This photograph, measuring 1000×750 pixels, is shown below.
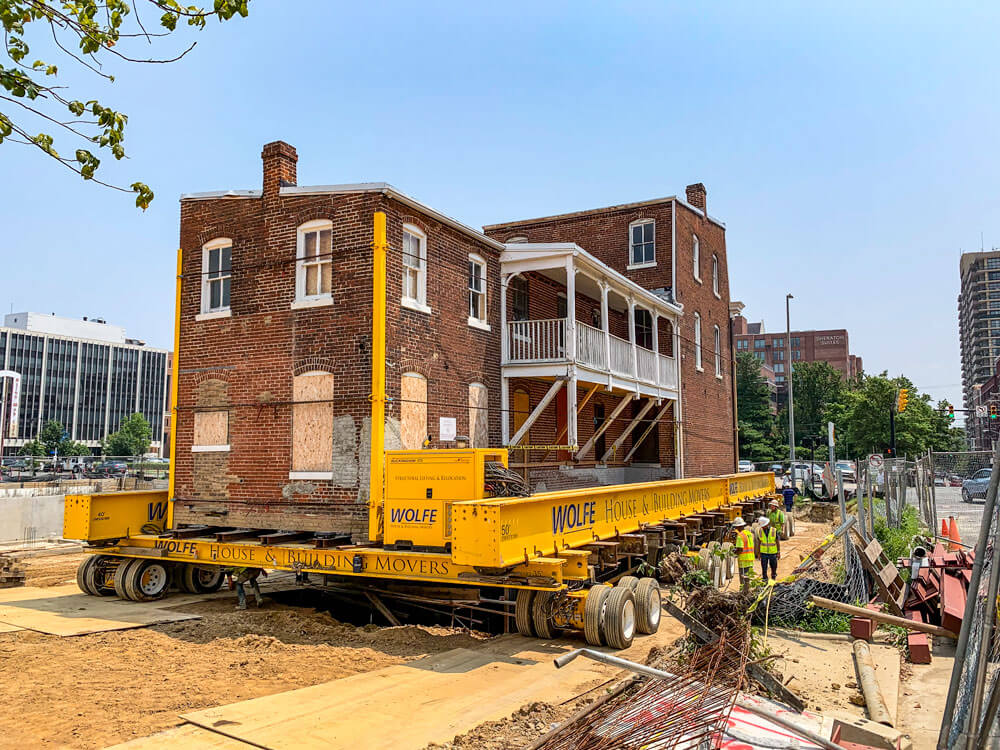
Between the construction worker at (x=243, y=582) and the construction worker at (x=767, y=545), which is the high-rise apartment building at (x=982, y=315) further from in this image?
the construction worker at (x=243, y=582)

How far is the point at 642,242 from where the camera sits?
→ 2523 cm

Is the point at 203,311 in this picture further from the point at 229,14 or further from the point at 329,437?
the point at 229,14

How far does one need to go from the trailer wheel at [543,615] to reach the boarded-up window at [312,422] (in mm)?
4238

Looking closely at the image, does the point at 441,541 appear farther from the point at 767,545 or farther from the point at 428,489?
the point at 767,545

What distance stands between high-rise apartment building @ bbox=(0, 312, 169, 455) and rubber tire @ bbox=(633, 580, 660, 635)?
11868cm

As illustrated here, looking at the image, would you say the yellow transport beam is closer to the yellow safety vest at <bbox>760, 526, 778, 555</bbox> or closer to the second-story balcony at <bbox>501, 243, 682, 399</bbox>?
the yellow safety vest at <bbox>760, 526, 778, 555</bbox>

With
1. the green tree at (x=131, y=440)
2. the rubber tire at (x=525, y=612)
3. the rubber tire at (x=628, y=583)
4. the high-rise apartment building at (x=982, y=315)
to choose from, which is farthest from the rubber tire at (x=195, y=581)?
the high-rise apartment building at (x=982, y=315)

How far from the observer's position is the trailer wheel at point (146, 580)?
13.1 m

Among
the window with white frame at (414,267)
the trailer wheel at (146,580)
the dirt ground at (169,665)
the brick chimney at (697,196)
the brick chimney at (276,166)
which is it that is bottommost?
the dirt ground at (169,665)

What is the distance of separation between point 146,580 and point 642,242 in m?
18.1

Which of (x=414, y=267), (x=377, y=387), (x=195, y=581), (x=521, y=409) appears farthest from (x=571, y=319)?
(x=195, y=581)

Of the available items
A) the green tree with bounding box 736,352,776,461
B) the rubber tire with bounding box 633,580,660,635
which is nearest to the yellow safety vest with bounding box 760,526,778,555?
the rubber tire with bounding box 633,580,660,635

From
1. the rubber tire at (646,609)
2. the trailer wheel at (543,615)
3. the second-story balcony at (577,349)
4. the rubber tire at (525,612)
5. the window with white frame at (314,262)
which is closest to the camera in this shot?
the trailer wheel at (543,615)

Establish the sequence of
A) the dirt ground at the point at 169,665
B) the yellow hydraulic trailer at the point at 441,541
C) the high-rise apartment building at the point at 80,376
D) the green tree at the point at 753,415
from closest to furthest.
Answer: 1. the dirt ground at the point at 169,665
2. the yellow hydraulic trailer at the point at 441,541
3. the green tree at the point at 753,415
4. the high-rise apartment building at the point at 80,376
